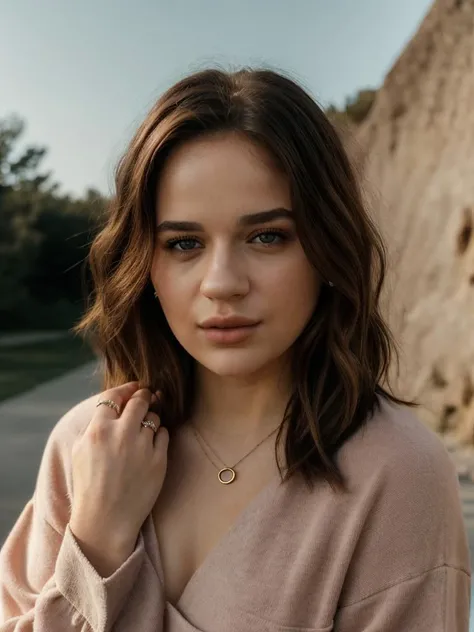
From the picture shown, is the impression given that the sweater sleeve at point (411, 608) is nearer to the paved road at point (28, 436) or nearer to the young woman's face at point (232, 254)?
the young woman's face at point (232, 254)

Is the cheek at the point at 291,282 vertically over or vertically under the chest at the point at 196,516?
over

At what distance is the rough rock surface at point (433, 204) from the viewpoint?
665 cm

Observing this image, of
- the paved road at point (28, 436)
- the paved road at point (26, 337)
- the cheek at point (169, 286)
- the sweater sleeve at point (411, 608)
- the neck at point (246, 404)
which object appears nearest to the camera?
the sweater sleeve at point (411, 608)

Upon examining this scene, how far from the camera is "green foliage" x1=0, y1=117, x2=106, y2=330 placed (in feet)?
78.7

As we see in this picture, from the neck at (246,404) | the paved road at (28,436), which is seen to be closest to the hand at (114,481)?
the neck at (246,404)

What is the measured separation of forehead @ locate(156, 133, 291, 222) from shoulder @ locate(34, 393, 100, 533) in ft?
1.38

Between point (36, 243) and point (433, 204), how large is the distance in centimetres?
1826

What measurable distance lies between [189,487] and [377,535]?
1.05 feet

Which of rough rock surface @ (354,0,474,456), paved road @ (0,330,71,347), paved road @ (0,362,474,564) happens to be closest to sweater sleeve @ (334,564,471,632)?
paved road @ (0,362,474,564)

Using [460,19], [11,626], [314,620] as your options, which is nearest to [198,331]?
[314,620]

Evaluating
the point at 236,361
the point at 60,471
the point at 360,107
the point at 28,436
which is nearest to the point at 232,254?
the point at 236,361

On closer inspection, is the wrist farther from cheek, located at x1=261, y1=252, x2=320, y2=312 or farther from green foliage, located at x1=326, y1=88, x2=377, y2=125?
green foliage, located at x1=326, y1=88, x2=377, y2=125

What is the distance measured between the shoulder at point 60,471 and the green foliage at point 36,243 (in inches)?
874

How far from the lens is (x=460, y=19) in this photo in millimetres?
8016
